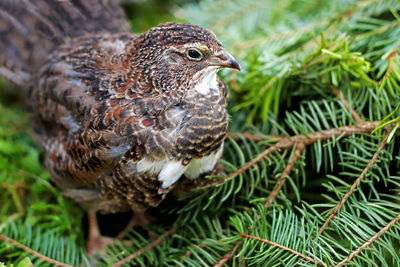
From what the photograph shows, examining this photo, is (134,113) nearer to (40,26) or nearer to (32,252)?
(32,252)

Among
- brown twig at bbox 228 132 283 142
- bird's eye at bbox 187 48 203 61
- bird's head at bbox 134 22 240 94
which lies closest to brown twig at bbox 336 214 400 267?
brown twig at bbox 228 132 283 142

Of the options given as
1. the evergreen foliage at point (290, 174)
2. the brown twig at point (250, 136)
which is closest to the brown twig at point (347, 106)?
the evergreen foliage at point (290, 174)

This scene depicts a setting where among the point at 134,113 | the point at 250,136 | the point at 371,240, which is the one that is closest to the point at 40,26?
the point at 134,113

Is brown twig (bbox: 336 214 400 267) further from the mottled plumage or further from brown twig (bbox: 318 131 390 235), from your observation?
the mottled plumage

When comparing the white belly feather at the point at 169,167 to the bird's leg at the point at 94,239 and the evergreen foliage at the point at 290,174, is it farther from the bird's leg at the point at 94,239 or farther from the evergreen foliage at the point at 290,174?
the bird's leg at the point at 94,239

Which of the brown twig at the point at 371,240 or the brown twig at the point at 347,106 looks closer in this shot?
the brown twig at the point at 371,240
